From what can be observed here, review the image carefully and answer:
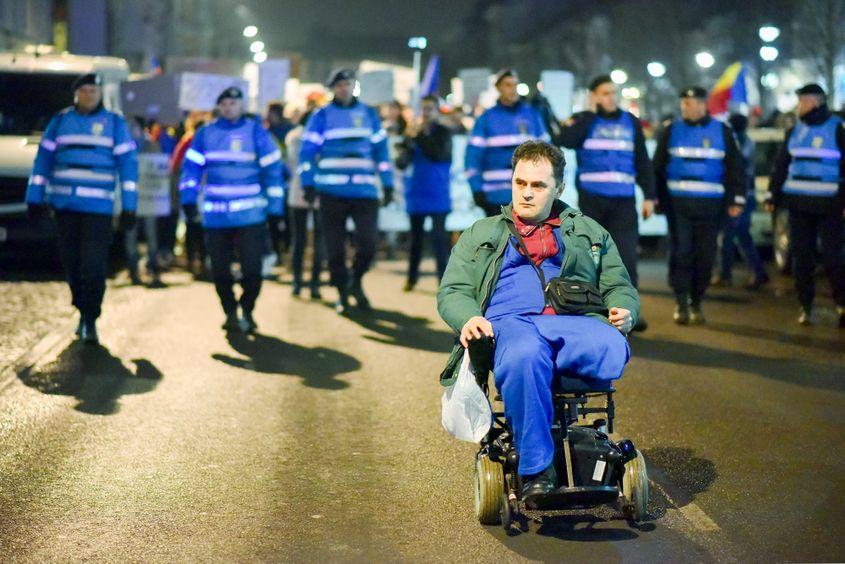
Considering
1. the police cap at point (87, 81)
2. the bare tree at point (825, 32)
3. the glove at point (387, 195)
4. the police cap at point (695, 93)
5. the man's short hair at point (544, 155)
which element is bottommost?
the glove at point (387, 195)

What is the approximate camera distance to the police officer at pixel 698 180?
11.6 metres

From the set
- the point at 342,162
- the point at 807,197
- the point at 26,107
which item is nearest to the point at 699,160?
the point at 807,197

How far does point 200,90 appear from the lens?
17.8 m

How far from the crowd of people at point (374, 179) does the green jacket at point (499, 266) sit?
505cm

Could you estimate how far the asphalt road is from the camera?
204 inches

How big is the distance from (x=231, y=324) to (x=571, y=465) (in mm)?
6582

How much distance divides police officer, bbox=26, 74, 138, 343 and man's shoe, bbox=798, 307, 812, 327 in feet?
20.2

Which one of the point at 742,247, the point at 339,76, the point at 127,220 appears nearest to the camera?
the point at 127,220

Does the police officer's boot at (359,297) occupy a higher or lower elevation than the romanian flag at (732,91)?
lower

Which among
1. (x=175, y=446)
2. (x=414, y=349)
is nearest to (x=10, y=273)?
(x=414, y=349)

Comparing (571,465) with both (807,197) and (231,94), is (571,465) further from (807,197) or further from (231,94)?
(807,197)

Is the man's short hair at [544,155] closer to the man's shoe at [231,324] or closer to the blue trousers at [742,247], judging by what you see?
the man's shoe at [231,324]

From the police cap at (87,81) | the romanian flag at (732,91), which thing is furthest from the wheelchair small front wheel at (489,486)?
the romanian flag at (732,91)

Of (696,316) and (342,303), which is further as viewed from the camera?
(342,303)
